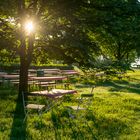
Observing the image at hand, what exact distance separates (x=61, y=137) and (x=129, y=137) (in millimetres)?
1984

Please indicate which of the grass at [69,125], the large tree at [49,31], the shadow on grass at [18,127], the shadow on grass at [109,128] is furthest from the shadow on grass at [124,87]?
the shadow on grass at [18,127]

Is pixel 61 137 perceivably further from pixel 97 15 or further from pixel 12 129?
pixel 97 15

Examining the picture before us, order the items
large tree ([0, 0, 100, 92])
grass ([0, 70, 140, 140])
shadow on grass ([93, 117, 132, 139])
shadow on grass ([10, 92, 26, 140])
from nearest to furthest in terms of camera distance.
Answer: shadow on grass ([10, 92, 26, 140]) < grass ([0, 70, 140, 140]) < shadow on grass ([93, 117, 132, 139]) < large tree ([0, 0, 100, 92])

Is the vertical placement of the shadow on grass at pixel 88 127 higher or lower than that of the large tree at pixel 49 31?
lower

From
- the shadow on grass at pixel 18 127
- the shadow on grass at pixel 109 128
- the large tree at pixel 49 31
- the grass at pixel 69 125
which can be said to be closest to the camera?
the shadow on grass at pixel 18 127

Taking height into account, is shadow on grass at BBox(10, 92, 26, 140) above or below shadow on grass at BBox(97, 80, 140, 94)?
above

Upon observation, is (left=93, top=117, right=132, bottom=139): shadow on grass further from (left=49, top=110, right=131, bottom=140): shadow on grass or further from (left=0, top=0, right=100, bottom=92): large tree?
(left=0, top=0, right=100, bottom=92): large tree

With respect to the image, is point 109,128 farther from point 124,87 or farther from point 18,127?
point 124,87

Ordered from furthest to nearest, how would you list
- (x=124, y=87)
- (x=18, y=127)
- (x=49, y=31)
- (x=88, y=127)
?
1. (x=124, y=87)
2. (x=49, y=31)
3. (x=88, y=127)
4. (x=18, y=127)

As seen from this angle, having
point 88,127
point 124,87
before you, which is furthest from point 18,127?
point 124,87

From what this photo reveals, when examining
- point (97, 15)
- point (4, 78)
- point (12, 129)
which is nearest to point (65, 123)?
point (12, 129)

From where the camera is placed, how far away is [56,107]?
1567 centimetres

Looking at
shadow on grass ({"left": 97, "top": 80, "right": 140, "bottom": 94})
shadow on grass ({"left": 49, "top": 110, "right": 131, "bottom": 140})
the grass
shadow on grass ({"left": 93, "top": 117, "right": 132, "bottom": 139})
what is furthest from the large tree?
shadow on grass ({"left": 97, "top": 80, "right": 140, "bottom": 94})

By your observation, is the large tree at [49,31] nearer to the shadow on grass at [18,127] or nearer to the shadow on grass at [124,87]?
the shadow on grass at [18,127]
